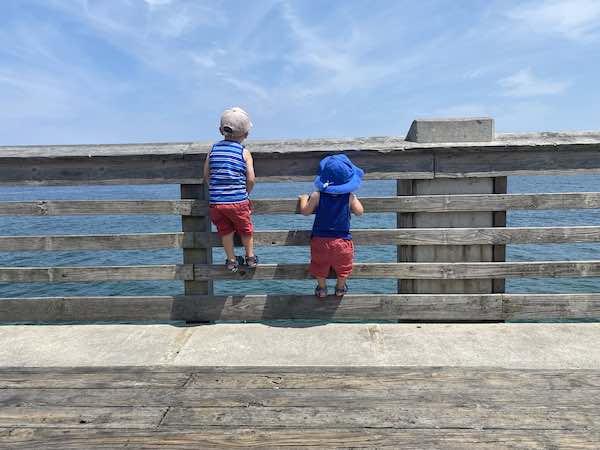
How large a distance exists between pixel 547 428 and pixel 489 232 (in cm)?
202

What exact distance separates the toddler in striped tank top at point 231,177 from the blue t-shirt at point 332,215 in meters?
0.62

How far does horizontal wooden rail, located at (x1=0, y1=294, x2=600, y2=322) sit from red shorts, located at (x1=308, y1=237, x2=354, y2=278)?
0.33 m

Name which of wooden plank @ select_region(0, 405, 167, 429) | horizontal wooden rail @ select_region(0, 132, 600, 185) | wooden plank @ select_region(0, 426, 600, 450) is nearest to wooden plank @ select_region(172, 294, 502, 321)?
horizontal wooden rail @ select_region(0, 132, 600, 185)

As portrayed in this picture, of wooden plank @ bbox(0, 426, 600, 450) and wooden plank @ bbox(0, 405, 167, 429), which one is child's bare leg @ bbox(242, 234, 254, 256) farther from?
wooden plank @ bbox(0, 426, 600, 450)

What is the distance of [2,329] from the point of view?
4070 mm

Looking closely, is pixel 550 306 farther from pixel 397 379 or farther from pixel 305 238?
pixel 305 238

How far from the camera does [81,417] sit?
246 centimetres

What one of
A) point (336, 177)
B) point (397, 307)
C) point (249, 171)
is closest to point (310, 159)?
point (336, 177)

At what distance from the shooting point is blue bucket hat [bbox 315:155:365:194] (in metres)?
3.67

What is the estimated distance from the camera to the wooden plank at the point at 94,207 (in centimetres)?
406

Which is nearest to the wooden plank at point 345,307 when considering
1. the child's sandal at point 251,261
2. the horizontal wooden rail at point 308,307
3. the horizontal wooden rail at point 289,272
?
the horizontal wooden rail at point 308,307

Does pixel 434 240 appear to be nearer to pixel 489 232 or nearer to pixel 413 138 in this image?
pixel 489 232

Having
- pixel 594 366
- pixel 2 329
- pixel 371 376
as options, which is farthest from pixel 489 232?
pixel 2 329

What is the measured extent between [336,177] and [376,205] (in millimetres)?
535
